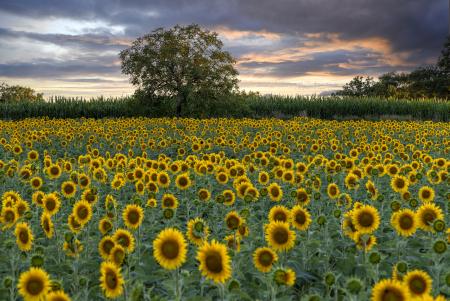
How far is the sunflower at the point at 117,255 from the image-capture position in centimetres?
398

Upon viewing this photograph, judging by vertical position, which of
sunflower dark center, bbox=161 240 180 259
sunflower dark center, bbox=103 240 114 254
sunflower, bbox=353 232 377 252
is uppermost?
sunflower dark center, bbox=161 240 180 259

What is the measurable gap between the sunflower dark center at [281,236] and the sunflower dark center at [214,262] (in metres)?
0.98

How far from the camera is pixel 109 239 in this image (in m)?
4.35

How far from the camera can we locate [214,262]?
363 cm

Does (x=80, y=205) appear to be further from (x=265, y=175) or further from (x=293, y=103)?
(x=293, y=103)

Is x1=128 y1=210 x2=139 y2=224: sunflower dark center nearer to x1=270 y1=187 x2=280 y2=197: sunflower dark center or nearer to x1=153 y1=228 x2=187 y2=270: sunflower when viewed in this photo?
x1=153 y1=228 x2=187 y2=270: sunflower

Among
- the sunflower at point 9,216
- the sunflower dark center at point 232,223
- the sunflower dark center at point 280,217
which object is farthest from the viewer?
the sunflower at point 9,216

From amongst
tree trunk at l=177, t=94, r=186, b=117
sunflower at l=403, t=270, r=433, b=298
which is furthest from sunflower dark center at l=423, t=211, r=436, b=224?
tree trunk at l=177, t=94, r=186, b=117

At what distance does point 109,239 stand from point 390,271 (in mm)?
2934

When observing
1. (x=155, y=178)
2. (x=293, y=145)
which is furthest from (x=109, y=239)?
(x=293, y=145)

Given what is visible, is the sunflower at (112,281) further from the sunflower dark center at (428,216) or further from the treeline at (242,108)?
the treeline at (242,108)

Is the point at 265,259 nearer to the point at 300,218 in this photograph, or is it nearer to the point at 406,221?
the point at 300,218

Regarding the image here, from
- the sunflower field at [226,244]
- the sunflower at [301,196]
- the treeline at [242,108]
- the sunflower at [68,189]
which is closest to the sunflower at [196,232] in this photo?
the sunflower field at [226,244]

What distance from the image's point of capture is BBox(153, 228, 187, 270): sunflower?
3795 mm
